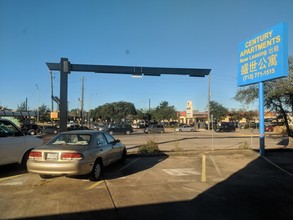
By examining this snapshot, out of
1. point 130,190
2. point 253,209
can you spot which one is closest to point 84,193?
point 130,190

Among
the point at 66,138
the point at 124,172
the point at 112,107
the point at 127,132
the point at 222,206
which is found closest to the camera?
the point at 222,206

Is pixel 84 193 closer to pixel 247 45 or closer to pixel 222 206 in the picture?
pixel 222 206

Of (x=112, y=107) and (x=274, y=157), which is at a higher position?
(x=112, y=107)

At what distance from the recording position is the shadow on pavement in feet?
19.5

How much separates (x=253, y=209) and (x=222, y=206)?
0.59 metres

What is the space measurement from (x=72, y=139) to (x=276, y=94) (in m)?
13.6

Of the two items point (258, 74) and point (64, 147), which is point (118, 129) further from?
point (64, 147)

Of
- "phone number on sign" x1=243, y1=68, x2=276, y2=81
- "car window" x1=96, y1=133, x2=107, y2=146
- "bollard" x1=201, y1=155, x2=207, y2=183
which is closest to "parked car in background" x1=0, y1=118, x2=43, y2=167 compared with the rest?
"car window" x1=96, y1=133, x2=107, y2=146

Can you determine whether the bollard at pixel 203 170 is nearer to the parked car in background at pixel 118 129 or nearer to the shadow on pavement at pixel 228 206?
the shadow on pavement at pixel 228 206

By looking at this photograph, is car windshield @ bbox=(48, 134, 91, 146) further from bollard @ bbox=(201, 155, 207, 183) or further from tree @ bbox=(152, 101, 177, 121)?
tree @ bbox=(152, 101, 177, 121)

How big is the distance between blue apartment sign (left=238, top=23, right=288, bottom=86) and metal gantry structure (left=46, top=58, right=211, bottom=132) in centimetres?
468

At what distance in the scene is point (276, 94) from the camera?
19.0 meters

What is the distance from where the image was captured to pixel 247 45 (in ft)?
50.4

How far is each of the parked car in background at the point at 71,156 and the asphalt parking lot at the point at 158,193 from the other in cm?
41
